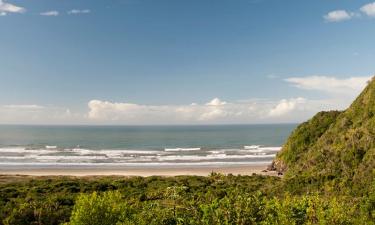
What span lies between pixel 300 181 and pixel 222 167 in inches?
1327

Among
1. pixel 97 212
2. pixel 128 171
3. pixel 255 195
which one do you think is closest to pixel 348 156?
pixel 255 195

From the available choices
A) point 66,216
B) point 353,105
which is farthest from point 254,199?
point 353,105

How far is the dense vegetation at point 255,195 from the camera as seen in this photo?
34.4 feet

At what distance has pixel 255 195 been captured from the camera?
35.3 feet

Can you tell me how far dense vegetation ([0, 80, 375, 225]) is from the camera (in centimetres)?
1050

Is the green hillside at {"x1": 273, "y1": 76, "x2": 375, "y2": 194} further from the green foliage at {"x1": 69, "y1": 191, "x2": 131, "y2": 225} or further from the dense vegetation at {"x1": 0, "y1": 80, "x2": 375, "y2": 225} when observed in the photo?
the green foliage at {"x1": 69, "y1": 191, "x2": 131, "y2": 225}

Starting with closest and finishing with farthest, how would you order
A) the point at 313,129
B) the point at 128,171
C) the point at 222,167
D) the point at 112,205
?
the point at 112,205, the point at 313,129, the point at 128,171, the point at 222,167

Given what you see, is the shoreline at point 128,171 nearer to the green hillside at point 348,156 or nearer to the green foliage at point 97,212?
the green hillside at point 348,156

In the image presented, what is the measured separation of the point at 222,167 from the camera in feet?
207

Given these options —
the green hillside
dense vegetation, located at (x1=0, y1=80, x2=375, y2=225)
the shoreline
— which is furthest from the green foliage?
the shoreline

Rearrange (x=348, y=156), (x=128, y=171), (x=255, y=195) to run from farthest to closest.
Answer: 1. (x=128, y=171)
2. (x=348, y=156)
3. (x=255, y=195)

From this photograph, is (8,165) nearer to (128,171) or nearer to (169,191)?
(128,171)

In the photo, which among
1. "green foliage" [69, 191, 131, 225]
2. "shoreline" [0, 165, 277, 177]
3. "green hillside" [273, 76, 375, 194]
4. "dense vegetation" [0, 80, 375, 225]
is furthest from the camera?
"shoreline" [0, 165, 277, 177]

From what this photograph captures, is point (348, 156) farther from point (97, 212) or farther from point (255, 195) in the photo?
point (97, 212)
